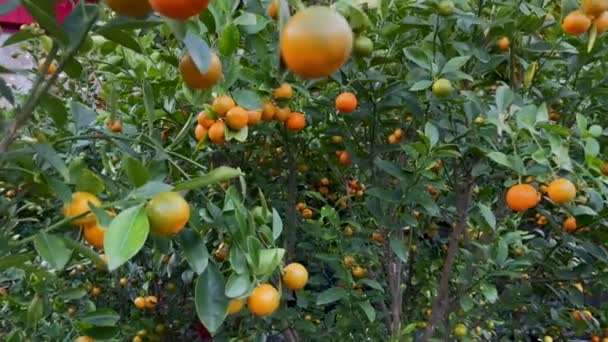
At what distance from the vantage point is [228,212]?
0.74m

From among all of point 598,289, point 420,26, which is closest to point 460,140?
point 420,26

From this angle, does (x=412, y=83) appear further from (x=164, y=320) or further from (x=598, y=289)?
(x=164, y=320)

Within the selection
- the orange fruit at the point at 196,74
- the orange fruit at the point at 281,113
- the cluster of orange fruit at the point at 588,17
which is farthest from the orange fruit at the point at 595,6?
the orange fruit at the point at 196,74

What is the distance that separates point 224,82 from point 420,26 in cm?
43

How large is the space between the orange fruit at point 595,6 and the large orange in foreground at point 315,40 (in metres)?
0.72

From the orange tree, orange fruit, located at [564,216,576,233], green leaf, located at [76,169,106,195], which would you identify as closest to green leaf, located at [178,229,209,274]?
the orange tree

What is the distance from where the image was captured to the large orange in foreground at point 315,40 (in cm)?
39

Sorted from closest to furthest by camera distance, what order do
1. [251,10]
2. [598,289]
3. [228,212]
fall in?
[228,212] < [251,10] < [598,289]

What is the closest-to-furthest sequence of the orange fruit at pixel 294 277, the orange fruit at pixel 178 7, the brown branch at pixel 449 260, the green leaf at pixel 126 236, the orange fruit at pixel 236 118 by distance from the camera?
1. the orange fruit at pixel 178 7
2. the green leaf at pixel 126 236
3. the orange fruit at pixel 294 277
4. the orange fruit at pixel 236 118
5. the brown branch at pixel 449 260

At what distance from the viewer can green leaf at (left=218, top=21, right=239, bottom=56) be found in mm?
893

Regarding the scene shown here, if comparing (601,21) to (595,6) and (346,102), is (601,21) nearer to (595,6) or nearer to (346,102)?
(595,6)

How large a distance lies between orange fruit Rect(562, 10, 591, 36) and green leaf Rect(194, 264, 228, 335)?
73cm

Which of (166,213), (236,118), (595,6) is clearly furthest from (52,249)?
(595,6)

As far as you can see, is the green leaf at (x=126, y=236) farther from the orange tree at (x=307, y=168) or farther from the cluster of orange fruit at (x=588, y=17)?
the cluster of orange fruit at (x=588, y=17)
